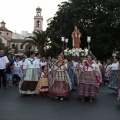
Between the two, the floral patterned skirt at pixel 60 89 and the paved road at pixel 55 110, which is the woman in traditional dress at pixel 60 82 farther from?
the paved road at pixel 55 110

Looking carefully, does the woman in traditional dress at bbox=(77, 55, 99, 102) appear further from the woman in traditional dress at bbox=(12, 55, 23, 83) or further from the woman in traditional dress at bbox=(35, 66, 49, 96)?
the woman in traditional dress at bbox=(12, 55, 23, 83)

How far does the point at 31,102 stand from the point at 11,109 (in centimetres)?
152

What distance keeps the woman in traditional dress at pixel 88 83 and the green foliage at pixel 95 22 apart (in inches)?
938

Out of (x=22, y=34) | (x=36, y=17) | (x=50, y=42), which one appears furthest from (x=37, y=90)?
(x=22, y=34)

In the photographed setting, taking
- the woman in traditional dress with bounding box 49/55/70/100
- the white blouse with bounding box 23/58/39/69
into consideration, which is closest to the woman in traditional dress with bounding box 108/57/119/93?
the woman in traditional dress with bounding box 49/55/70/100

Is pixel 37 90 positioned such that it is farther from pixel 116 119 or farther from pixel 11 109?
pixel 116 119

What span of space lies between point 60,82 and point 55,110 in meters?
2.32

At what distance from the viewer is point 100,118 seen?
7406 mm

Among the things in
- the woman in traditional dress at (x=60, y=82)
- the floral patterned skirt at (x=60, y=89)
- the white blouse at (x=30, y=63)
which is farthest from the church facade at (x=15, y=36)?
the floral patterned skirt at (x=60, y=89)

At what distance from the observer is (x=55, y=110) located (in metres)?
8.34

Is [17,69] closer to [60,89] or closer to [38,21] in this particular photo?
[60,89]

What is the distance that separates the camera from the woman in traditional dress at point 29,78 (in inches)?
451

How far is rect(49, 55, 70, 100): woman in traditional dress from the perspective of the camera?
10508 millimetres

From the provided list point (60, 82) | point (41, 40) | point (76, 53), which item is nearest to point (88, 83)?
point (60, 82)
